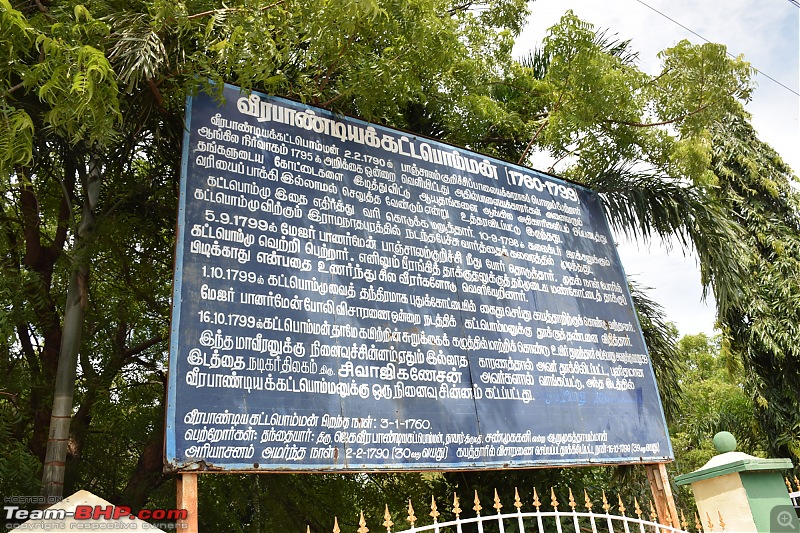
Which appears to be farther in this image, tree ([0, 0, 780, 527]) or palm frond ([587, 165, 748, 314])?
palm frond ([587, 165, 748, 314])

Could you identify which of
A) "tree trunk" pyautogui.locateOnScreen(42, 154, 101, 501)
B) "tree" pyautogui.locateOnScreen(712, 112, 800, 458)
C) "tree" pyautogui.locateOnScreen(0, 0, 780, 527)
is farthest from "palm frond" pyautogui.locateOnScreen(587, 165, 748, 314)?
"tree trunk" pyautogui.locateOnScreen(42, 154, 101, 501)

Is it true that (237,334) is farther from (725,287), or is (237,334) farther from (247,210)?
(725,287)

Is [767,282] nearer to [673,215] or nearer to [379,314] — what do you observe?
[673,215]

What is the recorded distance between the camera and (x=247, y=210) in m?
3.99

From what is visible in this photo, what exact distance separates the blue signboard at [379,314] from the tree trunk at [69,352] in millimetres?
1352

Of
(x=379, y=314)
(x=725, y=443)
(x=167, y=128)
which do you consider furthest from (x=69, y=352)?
(x=725, y=443)

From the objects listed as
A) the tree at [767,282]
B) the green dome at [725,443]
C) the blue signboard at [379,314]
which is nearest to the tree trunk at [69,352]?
the blue signboard at [379,314]

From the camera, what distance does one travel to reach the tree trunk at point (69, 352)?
390 cm

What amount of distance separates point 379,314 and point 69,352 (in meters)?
2.25

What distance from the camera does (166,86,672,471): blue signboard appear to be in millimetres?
3467

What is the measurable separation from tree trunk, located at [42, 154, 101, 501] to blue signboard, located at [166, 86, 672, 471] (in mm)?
1352

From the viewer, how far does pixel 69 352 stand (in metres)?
4.19

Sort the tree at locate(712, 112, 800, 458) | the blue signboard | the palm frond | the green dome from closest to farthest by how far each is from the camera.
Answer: the blue signboard, the green dome, the palm frond, the tree at locate(712, 112, 800, 458)

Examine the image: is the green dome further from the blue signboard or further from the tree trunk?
the tree trunk
